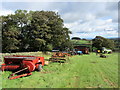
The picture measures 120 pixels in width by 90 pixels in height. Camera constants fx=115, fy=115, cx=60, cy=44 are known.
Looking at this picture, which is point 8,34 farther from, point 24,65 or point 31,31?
point 24,65

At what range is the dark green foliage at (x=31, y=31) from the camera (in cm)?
2688

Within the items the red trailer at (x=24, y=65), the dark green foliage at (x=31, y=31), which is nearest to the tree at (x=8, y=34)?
the dark green foliage at (x=31, y=31)

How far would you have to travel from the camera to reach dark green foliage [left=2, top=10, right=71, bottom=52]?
26875mm

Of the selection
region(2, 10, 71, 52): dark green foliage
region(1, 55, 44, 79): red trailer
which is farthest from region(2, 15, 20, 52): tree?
region(1, 55, 44, 79): red trailer

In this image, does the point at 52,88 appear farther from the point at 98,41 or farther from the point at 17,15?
the point at 98,41

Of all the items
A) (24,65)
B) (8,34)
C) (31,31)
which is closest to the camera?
(24,65)

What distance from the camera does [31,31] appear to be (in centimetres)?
2870

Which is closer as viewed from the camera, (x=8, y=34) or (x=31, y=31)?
(x=8, y=34)

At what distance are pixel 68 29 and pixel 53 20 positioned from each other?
630 cm

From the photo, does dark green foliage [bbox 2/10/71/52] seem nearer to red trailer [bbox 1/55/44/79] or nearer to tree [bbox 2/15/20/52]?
tree [bbox 2/15/20/52]

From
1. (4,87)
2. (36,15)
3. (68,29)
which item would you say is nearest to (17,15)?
(36,15)

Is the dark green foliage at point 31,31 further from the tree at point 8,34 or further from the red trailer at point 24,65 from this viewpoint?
the red trailer at point 24,65

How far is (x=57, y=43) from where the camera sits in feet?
104

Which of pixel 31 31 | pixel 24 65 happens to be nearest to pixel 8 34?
pixel 31 31
